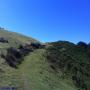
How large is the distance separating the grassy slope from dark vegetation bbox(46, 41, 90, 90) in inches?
61.6

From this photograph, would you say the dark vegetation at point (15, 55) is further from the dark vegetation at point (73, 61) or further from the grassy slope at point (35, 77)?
the dark vegetation at point (73, 61)

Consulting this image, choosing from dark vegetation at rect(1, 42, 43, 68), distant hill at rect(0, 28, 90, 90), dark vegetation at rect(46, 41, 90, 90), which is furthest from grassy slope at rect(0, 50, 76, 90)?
dark vegetation at rect(46, 41, 90, 90)

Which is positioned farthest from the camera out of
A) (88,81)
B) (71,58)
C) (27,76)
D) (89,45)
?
(89,45)

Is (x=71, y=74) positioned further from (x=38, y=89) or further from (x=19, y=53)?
(x=38, y=89)

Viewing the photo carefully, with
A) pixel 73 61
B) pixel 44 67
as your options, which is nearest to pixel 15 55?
pixel 44 67

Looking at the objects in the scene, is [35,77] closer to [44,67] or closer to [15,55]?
[44,67]

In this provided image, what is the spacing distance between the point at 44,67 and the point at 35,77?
5.74m

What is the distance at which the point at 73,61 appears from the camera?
151 feet

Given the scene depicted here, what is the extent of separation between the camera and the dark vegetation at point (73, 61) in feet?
134

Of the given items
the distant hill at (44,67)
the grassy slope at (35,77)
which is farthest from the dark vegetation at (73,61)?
the grassy slope at (35,77)

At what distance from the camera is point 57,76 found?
38.9 meters

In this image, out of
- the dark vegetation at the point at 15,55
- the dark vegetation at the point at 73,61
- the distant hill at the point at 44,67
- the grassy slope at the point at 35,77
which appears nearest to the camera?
the grassy slope at the point at 35,77

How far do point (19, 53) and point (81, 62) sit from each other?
9687 millimetres

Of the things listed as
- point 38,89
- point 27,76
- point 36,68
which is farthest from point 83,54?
point 38,89
